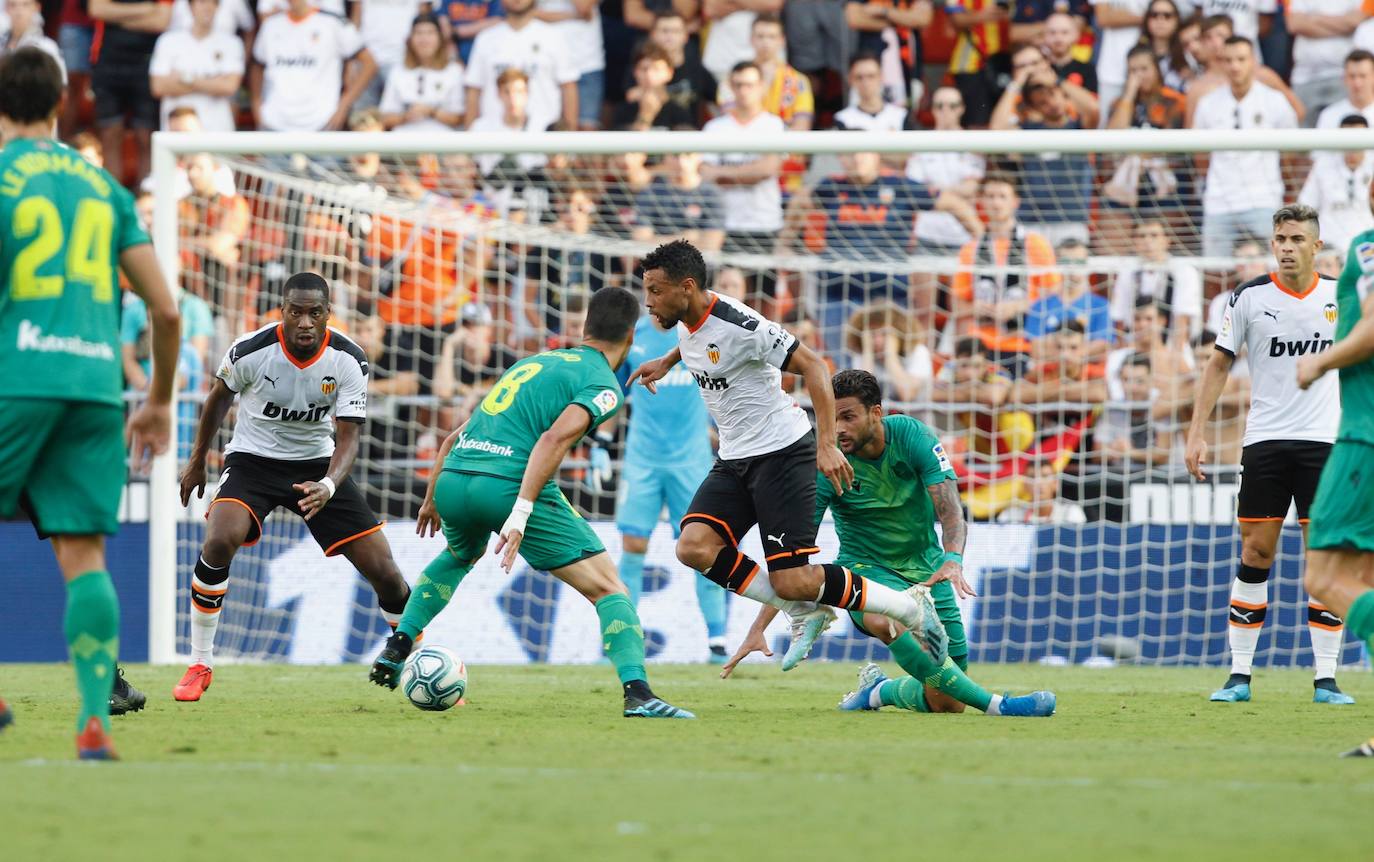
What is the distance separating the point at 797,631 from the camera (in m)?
8.83

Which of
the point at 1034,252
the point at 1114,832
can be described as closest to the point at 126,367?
Answer: the point at 1034,252

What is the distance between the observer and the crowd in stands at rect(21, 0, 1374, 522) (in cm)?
1473

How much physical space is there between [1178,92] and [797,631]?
968 centimetres

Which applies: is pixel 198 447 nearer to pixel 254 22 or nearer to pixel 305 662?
pixel 305 662

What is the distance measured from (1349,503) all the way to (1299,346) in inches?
143

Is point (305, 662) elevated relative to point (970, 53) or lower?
lower

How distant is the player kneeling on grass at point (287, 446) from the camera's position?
375 inches

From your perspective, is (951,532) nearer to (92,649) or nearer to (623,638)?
(623,638)

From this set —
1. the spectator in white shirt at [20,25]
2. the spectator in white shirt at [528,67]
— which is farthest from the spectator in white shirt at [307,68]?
the spectator in white shirt at [20,25]

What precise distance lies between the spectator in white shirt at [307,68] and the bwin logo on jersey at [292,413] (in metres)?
8.73

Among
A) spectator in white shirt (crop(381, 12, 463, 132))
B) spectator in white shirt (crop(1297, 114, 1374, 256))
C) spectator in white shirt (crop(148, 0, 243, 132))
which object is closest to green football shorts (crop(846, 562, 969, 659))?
spectator in white shirt (crop(1297, 114, 1374, 256))

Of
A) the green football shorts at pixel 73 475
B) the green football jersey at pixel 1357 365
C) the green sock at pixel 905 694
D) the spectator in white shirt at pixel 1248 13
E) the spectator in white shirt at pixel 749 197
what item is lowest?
the green sock at pixel 905 694

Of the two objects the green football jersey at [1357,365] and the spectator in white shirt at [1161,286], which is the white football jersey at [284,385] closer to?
the green football jersey at [1357,365]

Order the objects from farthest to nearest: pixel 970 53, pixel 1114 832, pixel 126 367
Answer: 1. pixel 970 53
2. pixel 126 367
3. pixel 1114 832
